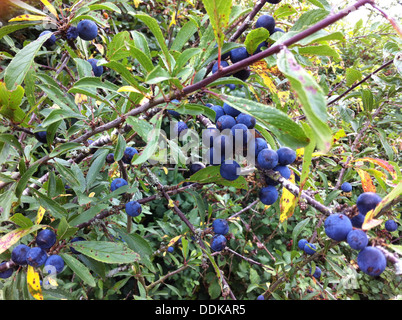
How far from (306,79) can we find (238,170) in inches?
16.2

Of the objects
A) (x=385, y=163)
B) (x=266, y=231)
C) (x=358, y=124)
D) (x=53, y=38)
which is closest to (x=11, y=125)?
(x=53, y=38)

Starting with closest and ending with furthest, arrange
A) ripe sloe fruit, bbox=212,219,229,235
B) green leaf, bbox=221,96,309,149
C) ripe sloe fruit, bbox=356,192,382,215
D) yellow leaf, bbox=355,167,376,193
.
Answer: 1. green leaf, bbox=221,96,309,149
2. ripe sloe fruit, bbox=356,192,382,215
3. yellow leaf, bbox=355,167,376,193
4. ripe sloe fruit, bbox=212,219,229,235

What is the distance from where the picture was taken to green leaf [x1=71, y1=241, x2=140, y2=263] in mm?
849

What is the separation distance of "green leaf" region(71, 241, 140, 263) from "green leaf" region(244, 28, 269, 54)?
72cm

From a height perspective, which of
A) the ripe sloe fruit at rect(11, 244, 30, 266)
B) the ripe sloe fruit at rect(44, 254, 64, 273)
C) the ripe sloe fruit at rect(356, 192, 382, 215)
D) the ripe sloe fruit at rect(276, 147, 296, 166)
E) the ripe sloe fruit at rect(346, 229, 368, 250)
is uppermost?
the ripe sloe fruit at rect(276, 147, 296, 166)

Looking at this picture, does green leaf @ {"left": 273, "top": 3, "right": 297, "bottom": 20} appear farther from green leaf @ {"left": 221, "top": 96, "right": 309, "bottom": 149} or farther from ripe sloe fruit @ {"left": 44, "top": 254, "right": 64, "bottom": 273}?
ripe sloe fruit @ {"left": 44, "top": 254, "right": 64, "bottom": 273}

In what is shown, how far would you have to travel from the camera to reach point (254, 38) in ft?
2.06

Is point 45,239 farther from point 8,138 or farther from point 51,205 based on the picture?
point 8,138

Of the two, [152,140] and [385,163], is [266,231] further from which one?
[152,140]

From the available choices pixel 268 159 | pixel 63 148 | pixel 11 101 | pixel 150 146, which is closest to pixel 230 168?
pixel 268 159

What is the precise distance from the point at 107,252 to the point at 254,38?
0.79 m

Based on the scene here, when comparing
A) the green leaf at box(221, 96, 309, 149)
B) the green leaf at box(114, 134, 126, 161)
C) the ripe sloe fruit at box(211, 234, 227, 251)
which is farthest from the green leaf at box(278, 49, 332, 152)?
the ripe sloe fruit at box(211, 234, 227, 251)

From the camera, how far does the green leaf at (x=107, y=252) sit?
2.78ft
